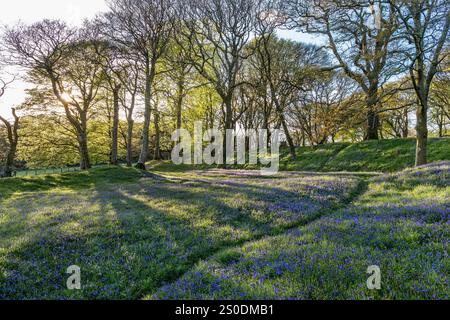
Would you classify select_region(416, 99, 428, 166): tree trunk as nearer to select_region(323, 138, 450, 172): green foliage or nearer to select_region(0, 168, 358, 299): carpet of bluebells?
select_region(323, 138, 450, 172): green foliage

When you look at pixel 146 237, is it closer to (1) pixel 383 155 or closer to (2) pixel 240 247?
(2) pixel 240 247

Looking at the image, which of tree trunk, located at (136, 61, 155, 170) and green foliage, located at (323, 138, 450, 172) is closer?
green foliage, located at (323, 138, 450, 172)

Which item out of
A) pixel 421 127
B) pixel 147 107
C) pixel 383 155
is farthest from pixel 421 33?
pixel 147 107

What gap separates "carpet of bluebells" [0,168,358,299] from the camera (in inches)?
201

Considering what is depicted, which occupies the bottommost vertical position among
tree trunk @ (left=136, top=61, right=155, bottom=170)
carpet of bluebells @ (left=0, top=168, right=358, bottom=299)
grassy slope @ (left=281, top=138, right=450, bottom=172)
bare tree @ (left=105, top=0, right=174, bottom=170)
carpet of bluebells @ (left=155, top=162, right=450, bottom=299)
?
carpet of bluebells @ (left=0, top=168, right=358, bottom=299)

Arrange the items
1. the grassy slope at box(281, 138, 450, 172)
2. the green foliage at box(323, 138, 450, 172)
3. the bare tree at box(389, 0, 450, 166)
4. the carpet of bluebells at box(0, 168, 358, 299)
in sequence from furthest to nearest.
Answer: the grassy slope at box(281, 138, 450, 172)
the green foliage at box(323, 138, 450, 172)
the bare tree at box(389, 0, 450, 166)
the carpet of bluebells at box(0, 168, 358, 299)

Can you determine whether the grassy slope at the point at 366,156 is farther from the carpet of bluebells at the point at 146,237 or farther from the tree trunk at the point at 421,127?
the carpet of bluebells at the point at 146,237

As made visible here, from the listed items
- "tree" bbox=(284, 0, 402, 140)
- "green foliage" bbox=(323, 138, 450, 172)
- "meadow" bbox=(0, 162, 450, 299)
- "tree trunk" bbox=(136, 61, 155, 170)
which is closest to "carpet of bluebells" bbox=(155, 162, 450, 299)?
"meadow" bbox=(0, 162, 450, 299)

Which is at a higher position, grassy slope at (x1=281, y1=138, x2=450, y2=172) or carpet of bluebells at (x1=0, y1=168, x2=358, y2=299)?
grassy slope at (x1=281, y1=138, x2=450, y2=172)

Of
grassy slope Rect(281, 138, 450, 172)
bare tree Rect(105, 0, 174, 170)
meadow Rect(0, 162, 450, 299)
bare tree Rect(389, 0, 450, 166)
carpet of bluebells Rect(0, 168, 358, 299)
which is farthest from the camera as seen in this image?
bare tree Rect(105, 0, 174, 170)

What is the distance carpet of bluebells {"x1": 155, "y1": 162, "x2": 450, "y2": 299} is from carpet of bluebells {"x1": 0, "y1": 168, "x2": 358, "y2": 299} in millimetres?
69

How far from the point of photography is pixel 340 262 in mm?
4926

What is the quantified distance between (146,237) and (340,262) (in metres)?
5.58
